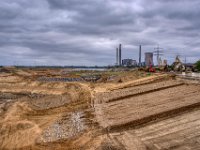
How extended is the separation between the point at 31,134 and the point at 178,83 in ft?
47.6

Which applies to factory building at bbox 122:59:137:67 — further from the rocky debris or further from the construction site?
the rocky debris

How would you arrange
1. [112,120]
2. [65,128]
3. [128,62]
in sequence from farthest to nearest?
[128,62] → [65,128] → [112,120]

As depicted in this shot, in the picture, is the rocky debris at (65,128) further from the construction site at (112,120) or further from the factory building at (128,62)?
the factory building at (128,62)

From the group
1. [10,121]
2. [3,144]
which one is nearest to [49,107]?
[10,121]

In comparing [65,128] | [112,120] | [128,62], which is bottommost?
[65,128]

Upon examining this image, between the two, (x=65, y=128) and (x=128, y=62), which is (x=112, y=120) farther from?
(x=128, y=62)

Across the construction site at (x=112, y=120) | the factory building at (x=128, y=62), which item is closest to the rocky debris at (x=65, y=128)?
the construction site at (x=112, y=120)

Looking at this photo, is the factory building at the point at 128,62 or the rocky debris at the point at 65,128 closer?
the rocky debris at the point at 65,128

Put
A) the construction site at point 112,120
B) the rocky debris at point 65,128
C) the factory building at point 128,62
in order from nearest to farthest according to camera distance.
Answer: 1. the construction site at point 112,120
2. the rocky debris at point 65,128
3. the factory building at point 128,62

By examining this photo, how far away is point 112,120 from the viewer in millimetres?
23078

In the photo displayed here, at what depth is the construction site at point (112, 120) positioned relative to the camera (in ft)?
62.4

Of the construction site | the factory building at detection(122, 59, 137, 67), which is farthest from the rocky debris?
→ the factory building at detection(122, 59, 137, 67)

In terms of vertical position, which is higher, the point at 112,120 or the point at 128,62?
the point at 128,62

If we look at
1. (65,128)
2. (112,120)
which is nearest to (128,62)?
(65,128)
